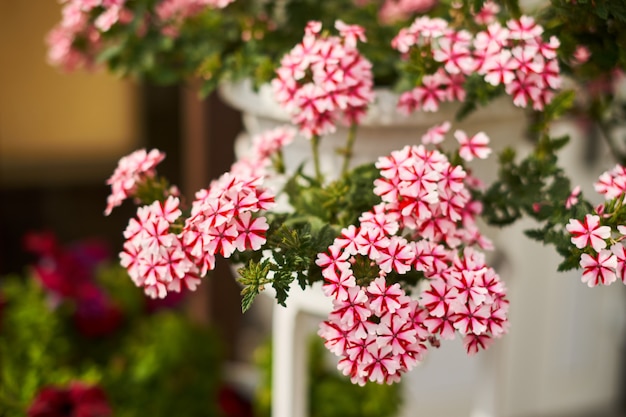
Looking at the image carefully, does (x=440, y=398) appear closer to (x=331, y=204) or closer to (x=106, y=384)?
(x=106, y=384)

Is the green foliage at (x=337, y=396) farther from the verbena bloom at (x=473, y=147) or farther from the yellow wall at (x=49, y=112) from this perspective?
the yellow wall at (x=49, y=112)

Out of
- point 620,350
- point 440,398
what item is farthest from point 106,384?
point 620,350

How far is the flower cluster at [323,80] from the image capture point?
74 cm

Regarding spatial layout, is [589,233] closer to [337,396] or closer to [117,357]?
[337,396]

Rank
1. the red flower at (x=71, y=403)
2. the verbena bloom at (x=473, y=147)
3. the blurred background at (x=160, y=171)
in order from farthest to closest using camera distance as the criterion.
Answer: the blurred background at (x=160, y=171)
the red flower at (x=71, y=403)
the verbena bloom at (x=473, y=147)

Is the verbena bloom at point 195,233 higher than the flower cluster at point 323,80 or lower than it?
lower

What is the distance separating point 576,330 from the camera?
2199 millimetres

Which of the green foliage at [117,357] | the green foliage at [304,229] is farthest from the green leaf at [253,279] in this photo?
the green foliage at [117,357]

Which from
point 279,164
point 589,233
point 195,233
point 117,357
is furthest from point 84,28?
point 589,233

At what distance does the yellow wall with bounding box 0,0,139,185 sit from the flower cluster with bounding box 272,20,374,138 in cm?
185

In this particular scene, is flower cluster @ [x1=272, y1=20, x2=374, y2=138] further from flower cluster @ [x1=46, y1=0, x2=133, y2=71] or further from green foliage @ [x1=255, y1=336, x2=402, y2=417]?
green foliage @ [x1=255, y1=336, x2=402, y2=417]

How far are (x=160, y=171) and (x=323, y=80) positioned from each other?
6.65 ft

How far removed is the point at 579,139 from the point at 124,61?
4.73ft

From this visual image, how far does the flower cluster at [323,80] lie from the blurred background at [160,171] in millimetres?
1092
